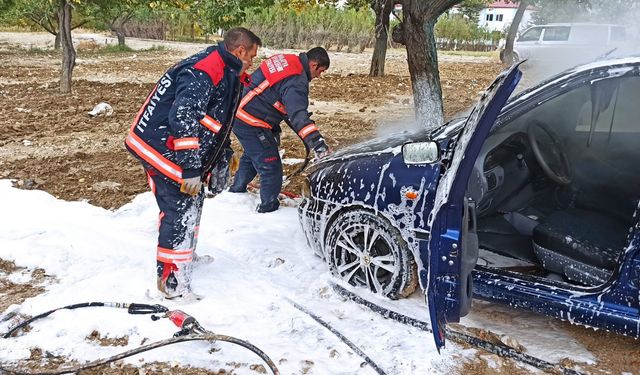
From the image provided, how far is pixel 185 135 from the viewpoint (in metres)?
3.72

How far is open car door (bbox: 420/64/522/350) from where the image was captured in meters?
2.81

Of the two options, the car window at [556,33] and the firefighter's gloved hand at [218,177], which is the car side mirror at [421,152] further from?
the car window at [556,33]

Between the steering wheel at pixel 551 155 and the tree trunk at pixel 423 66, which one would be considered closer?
the steering wheel at pixel 551 155

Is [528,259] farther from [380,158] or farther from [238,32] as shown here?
[238,32]

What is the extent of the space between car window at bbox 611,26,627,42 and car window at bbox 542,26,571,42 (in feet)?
13.1

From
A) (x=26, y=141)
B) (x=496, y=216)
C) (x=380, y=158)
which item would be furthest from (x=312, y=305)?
(x=26, y=141)

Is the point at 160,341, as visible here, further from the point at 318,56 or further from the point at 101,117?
the point at 101,117

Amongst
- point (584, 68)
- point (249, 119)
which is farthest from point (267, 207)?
point (584, 68)

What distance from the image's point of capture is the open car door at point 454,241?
2.81m

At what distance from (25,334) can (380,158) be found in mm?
2325

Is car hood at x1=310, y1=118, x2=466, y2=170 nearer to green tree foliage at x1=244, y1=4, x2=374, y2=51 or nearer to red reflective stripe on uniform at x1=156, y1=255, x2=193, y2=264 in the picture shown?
red reflective stripe on uniform at x1=156, y1=255, x2=193, y2=264

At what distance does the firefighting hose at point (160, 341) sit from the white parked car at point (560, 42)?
1781 centimetres

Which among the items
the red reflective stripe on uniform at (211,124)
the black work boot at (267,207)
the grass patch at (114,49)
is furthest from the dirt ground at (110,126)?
the grass patch at (114,49)

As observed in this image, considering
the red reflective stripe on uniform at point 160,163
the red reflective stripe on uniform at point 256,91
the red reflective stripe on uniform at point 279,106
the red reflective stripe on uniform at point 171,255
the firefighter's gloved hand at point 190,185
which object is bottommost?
the red reflective stripe on uniform at point 171,255
